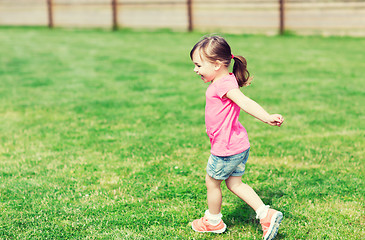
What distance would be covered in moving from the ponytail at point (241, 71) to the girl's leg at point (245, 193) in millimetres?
754

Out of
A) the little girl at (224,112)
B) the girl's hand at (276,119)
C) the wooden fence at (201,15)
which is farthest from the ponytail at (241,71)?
the wooden fence at (201,15)

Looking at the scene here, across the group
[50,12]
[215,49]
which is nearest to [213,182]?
[215,49]

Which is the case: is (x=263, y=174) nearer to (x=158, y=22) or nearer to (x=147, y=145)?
(x=147, y=145)

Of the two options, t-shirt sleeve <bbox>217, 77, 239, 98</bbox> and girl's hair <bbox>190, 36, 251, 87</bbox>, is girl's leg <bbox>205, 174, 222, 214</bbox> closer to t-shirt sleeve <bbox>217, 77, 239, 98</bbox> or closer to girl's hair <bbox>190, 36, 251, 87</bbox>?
t-shirt sleeve <bbox>217, 77, 239, 98</bbox>

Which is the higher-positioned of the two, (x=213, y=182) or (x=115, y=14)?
(x=115, y=14)

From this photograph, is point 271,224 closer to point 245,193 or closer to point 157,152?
point 245,193

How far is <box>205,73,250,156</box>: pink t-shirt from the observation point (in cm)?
331

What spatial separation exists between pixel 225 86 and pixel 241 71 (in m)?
0.25

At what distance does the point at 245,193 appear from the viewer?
3471mm

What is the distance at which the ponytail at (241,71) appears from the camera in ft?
11.1

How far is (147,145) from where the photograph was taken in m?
5.66

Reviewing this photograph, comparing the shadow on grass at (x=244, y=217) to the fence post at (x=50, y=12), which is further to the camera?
the fence post at (x=50, y=12)

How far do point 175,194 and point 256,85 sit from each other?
5.46 m

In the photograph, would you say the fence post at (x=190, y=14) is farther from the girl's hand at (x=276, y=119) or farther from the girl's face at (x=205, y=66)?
the girl's hand at (x=276, y=119)
